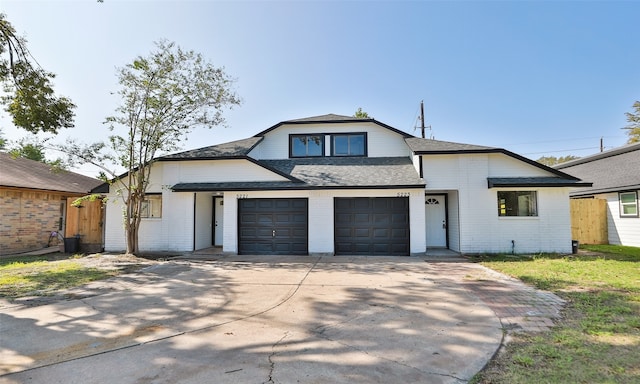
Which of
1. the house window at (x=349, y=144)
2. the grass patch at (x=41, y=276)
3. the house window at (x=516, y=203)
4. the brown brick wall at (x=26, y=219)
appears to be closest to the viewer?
the grass patch at (x=41, y=276)

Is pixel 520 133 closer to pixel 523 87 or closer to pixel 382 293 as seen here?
pixel 523 87

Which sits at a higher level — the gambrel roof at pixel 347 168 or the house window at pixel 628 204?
the gambrel roof at pixel 347 168

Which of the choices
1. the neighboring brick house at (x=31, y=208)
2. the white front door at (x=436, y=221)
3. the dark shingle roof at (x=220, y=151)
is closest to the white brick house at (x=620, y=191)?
the white front door at (x=436, y=221)

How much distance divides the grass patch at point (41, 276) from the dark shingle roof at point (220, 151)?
5.64 m

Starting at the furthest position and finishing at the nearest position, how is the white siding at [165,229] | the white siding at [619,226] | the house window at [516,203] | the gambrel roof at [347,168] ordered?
the white siding at [619,226] < the white siding at [165,229] < the house window at [516,203] < the gambrel roof at [347,168]

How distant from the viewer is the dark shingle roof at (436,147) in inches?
492

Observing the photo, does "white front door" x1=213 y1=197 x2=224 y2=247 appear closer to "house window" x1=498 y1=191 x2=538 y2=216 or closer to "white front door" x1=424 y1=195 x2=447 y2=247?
"white front door" x1=424 y1=195 x2=447 y2=247

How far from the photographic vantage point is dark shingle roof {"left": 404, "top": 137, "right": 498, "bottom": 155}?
41.0 ft

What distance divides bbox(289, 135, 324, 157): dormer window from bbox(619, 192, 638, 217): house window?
568 inches

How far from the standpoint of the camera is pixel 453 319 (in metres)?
5.04

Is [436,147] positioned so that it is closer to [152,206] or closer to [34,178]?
[152,206]

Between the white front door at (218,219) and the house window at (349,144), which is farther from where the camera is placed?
the house window at (349,144)

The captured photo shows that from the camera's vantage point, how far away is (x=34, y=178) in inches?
623

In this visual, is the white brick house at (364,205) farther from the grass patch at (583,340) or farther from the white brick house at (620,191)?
the white brick house at (620,191)
